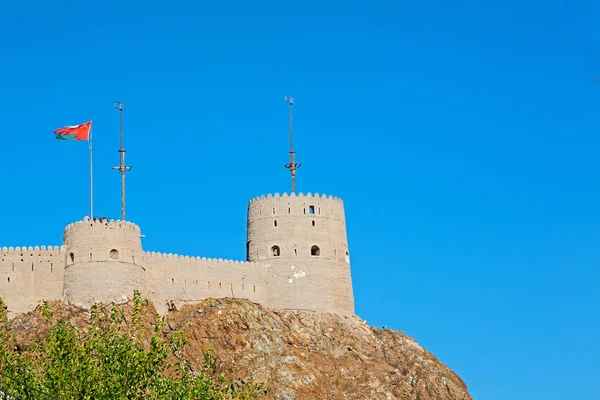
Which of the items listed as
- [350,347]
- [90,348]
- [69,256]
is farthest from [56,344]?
[350,347]

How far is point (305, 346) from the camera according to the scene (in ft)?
271

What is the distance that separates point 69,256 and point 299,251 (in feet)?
49.8

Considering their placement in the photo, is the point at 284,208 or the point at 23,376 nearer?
the point at 23,376

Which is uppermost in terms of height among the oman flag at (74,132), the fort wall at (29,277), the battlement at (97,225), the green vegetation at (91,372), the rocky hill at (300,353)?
the oman flag at (74,132)

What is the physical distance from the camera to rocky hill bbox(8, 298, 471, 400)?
7825cm

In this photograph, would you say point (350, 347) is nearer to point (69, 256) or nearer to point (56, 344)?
point (69, 256)

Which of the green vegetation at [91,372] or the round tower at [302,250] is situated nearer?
the green vegetation at [91,372]

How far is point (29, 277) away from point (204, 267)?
11137mm

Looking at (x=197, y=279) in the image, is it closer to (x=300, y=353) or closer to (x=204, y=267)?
(x=204, y=267)

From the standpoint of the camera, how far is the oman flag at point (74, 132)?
82.0m

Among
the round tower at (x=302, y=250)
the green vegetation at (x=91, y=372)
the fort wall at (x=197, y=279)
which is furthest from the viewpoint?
the round tower at (x=302, y=250)

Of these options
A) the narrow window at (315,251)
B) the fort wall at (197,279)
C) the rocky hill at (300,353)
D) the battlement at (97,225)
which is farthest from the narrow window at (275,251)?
the battlement at (97,225)

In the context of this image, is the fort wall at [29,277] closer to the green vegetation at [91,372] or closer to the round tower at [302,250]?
the round tower at [302,250]

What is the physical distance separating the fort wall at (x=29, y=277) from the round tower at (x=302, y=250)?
13.9 metres
